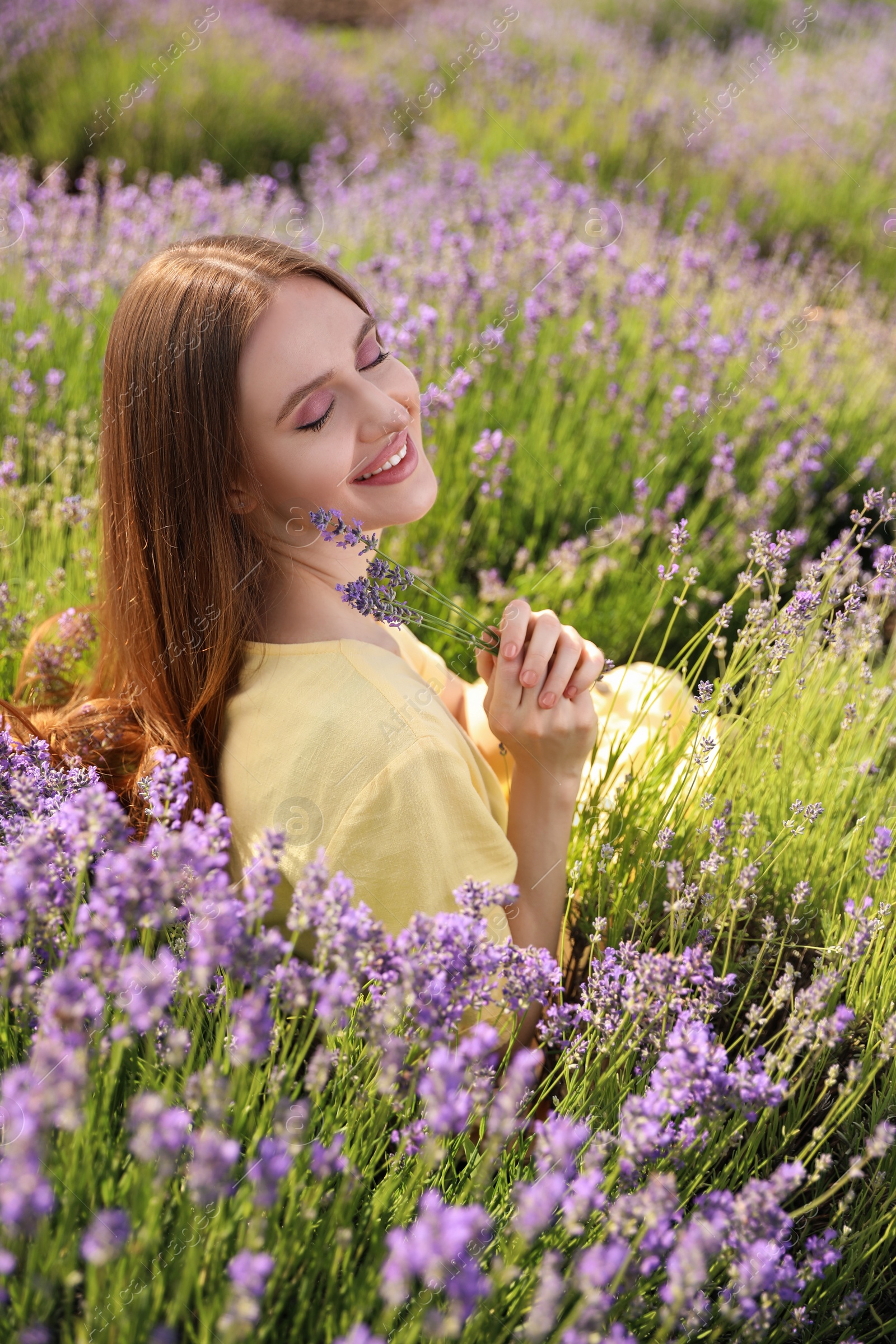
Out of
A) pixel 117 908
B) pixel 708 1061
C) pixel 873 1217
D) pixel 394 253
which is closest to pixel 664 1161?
pixel 708 1061

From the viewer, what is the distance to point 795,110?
862 cm

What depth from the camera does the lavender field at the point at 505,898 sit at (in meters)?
0.91

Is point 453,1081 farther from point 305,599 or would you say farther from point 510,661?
point 305,599

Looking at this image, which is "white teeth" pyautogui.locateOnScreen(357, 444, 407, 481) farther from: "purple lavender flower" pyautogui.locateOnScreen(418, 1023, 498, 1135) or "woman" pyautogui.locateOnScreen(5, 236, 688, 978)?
"purple lavender flower" pyautogui.locateOnScreen(418, 1023, 498, 1135)

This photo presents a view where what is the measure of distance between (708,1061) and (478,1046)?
12.4 inches

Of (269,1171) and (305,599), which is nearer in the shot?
(269,1171)

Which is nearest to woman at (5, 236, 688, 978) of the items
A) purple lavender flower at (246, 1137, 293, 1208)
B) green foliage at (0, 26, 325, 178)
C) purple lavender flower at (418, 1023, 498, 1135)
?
purple lavender flower at (418, 1023, 498, 1135)

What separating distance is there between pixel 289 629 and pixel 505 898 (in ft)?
2.62

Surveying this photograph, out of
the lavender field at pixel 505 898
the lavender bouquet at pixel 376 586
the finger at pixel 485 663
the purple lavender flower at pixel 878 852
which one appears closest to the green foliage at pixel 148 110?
the lavender field at pixel 505 898

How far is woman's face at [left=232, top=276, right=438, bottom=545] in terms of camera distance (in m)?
1.67

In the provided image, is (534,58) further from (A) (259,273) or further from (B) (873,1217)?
(B) (873,1217)

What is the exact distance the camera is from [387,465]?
1839 mm

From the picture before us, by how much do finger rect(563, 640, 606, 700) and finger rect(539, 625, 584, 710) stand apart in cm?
1

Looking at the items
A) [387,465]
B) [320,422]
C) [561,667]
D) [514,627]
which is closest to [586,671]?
[561,667]
